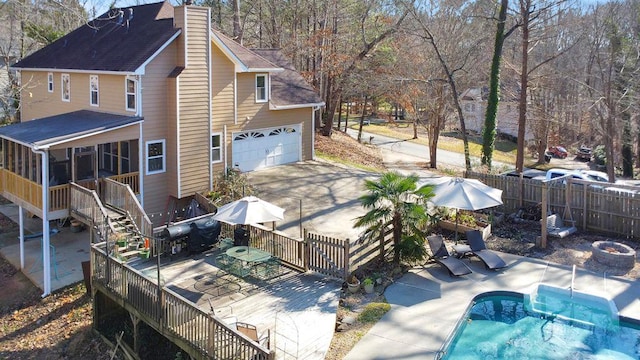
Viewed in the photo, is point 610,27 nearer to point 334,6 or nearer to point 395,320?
point 334,6

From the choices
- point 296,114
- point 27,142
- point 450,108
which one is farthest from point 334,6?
point 27,142

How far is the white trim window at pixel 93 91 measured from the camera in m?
20.9

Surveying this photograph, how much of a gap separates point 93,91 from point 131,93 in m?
3.31

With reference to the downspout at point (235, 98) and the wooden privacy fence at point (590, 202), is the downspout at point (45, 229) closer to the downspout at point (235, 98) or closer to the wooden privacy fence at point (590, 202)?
the downspout at point (235, 98)

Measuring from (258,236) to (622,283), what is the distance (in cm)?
949

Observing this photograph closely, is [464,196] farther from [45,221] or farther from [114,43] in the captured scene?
[114,43]

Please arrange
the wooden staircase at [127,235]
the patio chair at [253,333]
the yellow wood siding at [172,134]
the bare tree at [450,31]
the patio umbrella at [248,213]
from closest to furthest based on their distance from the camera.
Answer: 1. the patio chair at [253,333]
2. the patio umbrella at [248,213]
3. the wooden staircase at [127,235]
4. the yellow wood siding at [172,134]
5. the bare tree at [450,31]

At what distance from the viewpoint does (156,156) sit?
62.4 ft

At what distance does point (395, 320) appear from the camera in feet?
36.8

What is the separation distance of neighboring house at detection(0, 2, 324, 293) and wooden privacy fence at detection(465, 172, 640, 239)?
451 inches

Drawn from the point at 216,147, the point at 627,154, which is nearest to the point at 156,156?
the point at 216,147

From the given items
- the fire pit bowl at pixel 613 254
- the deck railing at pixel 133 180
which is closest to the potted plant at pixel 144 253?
the deck railing at pixel 133 180

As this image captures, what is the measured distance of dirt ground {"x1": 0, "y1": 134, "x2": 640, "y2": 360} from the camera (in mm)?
12219

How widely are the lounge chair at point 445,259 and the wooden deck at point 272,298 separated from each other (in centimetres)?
297
